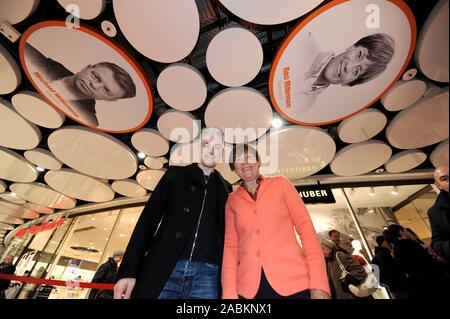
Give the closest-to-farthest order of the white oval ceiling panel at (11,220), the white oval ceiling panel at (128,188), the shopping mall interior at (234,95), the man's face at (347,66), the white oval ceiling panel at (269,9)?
the white oval ceiling panel at (269,9) < the shopping mall interior at (234,95) < the man's face at (347,66) < the white oval ceiling panel at (128,188) < the white oval ceiling panel at (11,220)

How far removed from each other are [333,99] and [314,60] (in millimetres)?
718

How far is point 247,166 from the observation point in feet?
4.68

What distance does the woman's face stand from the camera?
1.42 metres

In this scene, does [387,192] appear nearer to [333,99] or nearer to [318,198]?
[318,198]

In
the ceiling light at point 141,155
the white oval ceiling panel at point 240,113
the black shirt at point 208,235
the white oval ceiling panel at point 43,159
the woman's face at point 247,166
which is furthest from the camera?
the ceiling light at point 141,155

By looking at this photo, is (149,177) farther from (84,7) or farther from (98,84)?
(84,7)

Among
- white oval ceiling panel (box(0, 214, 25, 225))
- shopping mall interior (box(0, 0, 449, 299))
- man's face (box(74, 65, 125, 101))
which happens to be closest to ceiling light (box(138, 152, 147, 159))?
shopping mall interior (box(0, 0, 449, 299))

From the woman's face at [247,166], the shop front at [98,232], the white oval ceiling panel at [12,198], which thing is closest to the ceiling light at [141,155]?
the shop front at [98,232]

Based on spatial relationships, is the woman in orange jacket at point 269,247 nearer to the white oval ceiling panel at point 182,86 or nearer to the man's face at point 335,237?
the white oval ceiling panel at point 182,86

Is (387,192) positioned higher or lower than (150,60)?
lower

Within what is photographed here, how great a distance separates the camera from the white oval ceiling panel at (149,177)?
15.1ft

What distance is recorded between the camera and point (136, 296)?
0.95 metres

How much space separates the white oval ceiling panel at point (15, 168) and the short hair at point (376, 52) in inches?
248

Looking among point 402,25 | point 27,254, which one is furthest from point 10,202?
point 402,25
